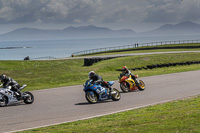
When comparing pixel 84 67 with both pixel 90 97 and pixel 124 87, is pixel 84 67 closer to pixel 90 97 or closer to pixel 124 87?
pixel 124 87

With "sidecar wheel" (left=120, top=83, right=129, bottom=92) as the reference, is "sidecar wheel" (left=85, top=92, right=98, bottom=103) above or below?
below

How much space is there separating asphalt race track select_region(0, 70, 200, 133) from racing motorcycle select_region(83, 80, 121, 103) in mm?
287

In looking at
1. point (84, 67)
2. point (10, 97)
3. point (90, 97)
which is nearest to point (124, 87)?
point (90, 97)

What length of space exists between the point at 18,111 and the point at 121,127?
6329 mm

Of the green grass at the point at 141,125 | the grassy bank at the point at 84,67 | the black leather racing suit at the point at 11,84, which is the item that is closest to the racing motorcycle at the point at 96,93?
the black leather racing suit at the point at 11,84

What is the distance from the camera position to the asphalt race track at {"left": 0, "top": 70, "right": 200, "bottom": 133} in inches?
479

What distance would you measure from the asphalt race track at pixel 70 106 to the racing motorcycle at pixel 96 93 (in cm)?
29

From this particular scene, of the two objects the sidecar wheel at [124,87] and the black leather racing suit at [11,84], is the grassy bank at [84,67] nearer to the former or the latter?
the sidecar wheel at [124,87]

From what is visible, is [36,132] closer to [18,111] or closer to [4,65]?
[18,111]

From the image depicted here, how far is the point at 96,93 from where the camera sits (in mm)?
→ 15953

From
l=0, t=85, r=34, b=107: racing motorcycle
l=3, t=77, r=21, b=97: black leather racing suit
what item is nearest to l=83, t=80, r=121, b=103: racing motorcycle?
l=0, t=85, r=34, b=107: racing motorcycle

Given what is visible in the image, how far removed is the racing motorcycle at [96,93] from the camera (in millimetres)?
15727

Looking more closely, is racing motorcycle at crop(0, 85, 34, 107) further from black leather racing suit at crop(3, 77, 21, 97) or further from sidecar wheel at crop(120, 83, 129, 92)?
sidecar wheel at crop(120, 83, 129, 92)

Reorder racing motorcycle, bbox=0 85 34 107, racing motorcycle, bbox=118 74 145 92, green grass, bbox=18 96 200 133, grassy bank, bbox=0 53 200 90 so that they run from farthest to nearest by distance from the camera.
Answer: grassy bank, bbox=0 53 200 90 → racing motorcycle, bbox=118 74 145 92 → racing motorcycle, bbox=0 85 34 107 → green grass, bbox=18 96 200 133
